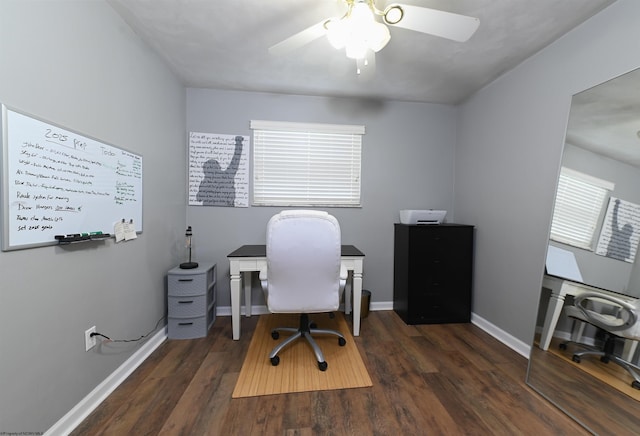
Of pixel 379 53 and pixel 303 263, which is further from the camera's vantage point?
pixel 379 53

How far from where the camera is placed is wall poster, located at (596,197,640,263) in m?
1.24

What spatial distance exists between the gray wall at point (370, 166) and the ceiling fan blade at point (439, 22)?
151cm

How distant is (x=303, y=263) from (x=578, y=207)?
1.85 metres

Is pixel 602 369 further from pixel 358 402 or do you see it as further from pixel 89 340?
pixel 89 340

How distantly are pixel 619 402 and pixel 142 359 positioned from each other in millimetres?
3044

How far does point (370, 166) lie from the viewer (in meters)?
2.75


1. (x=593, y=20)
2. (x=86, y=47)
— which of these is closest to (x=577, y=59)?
(x=593, y=20)

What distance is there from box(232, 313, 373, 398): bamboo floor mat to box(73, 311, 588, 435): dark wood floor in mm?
56

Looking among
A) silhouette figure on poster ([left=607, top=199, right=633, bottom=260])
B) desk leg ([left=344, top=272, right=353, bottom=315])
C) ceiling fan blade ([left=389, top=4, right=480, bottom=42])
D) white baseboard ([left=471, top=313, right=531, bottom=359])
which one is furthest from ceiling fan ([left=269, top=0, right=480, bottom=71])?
white baseboard ([left=471, top=313, right=531, bottom=359])

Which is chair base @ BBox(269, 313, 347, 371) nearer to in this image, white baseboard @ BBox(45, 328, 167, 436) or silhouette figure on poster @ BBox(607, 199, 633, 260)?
white baseboard @ BBox(45, 328, 167, 436)

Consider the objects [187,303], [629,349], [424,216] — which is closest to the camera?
[629,349]

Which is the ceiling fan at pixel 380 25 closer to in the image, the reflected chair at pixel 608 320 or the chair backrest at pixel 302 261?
the chair backrest at pixel 302 261

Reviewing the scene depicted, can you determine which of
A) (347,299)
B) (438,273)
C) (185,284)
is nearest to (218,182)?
(185,284)

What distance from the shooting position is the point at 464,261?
2.44 metres
